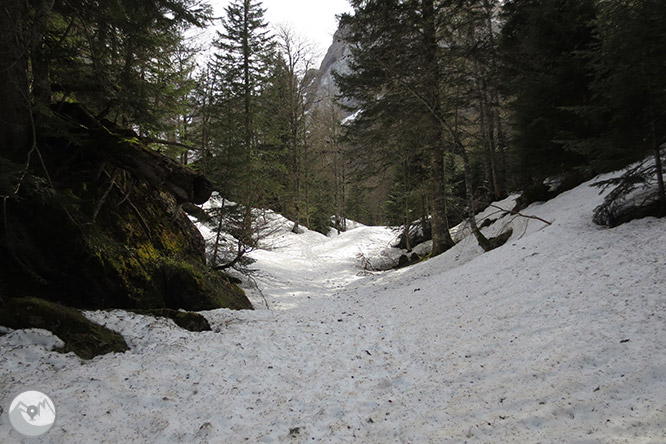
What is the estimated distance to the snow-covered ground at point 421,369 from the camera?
2250 millimetres

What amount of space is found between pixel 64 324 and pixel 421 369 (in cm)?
413

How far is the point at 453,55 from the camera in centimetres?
979

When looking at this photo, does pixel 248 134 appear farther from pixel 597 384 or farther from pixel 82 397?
pixel 597 384

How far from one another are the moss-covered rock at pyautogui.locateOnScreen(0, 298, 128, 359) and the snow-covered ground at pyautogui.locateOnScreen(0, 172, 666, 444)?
16 cm

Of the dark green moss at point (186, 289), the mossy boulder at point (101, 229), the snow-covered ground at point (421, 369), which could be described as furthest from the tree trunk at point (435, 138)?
the mossy boulder at point (101, 229)

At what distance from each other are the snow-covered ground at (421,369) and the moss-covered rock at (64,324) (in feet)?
0.54

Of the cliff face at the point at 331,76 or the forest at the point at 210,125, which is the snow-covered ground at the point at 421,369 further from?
the cliff face at the point at 331,76

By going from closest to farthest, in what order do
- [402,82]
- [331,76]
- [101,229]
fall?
[101,229]
[402,82]
[331,76]

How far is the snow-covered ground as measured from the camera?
7.38 ft

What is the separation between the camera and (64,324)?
138 inches

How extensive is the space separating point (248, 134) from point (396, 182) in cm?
1009

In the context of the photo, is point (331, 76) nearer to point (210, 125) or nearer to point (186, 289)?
point (210, 125)

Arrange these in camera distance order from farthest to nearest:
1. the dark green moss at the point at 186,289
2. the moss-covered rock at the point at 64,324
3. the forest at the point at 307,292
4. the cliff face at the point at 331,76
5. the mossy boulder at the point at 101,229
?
the cliff face at the point at 331,76
the dark green moss at the point at 186,289
the mossy boulder at the point at 101,229
the moss-covered rock at the point at 64,324
the forest at the point at 307,292

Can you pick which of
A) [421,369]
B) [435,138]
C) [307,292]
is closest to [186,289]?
[421,369]
